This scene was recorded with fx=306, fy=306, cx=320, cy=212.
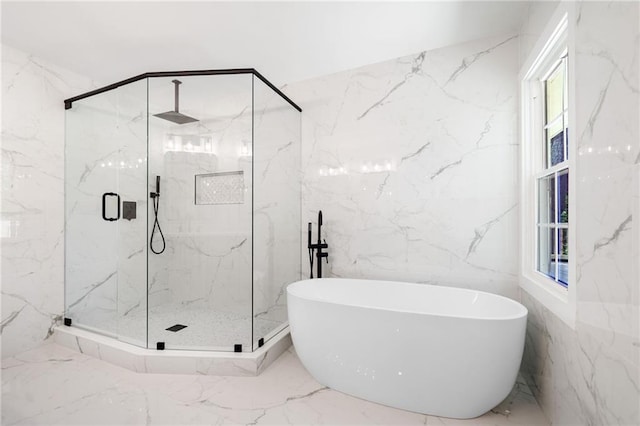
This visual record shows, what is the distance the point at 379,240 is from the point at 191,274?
1622mm

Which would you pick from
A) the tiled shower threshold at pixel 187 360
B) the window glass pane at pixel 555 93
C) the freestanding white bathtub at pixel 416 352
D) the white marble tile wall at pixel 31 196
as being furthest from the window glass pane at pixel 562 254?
the white marble tile wall at pixel 31 196

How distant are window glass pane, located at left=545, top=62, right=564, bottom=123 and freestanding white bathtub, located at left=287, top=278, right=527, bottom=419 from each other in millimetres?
1201

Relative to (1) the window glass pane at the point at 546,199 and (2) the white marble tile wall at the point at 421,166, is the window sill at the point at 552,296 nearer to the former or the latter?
(2) the white marble tile wall at the point at 421,166

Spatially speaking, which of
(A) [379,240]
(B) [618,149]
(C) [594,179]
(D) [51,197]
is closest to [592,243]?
(C) [594,179]

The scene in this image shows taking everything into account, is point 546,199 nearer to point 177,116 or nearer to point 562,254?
point 562,254

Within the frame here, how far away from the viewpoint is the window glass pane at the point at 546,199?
6.22 feet

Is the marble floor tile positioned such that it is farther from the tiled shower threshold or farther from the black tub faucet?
the black tub faucet

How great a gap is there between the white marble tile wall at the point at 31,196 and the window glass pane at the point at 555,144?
381 centimetres

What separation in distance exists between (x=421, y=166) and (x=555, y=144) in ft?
2.84

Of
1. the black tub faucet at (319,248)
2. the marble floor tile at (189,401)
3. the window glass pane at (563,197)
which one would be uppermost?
the window glass pane at (563,197)

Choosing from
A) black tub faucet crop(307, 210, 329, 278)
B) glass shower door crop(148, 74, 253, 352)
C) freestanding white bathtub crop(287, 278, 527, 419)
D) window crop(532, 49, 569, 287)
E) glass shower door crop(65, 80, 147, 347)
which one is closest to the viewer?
freestanding white bathtub crop(287, 278, 527, 419)

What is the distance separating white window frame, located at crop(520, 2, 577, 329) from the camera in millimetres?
1398

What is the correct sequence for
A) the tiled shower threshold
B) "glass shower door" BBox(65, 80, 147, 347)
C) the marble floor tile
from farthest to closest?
"glass shower door" BBox(65, 80, 147, 347) < the tiled shower threshold < the marble floor tile

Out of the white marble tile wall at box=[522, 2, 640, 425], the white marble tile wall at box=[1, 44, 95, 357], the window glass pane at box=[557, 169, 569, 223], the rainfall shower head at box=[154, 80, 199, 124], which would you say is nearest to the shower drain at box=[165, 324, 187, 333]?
the white marble tile wall at box=[1, 44, 95, 357]
